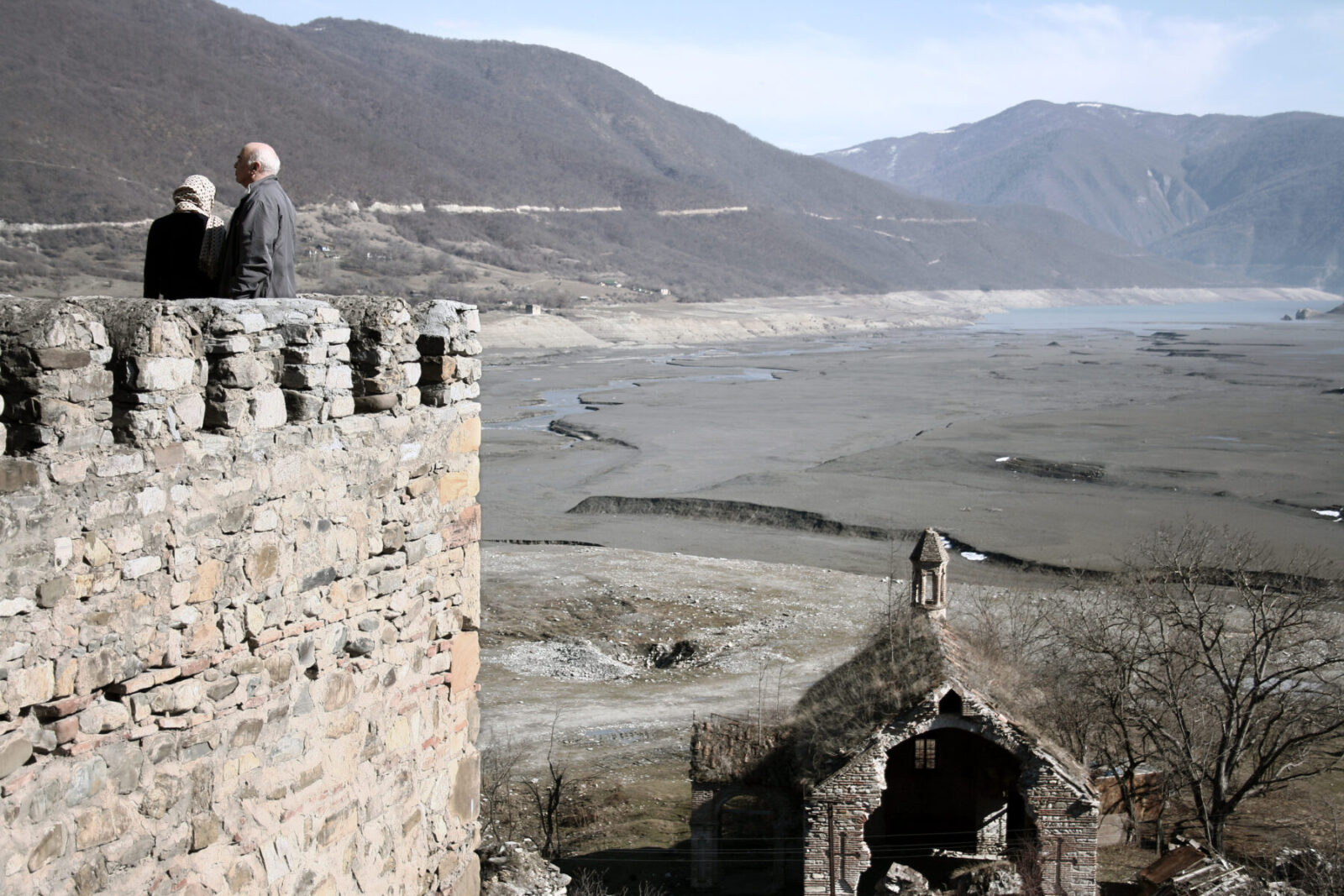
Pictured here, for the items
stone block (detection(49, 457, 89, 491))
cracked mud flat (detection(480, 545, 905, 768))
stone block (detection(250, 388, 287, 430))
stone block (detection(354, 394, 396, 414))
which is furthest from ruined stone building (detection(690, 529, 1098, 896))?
stone block (detection(49, 457, 89, 491))

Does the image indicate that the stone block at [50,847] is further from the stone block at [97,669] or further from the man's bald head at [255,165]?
the man's bald head at [255,165]

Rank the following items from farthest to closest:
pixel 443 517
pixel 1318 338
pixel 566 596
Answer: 1. pixel 1318 338
2. pixel 566 596
3. pixel 443 517

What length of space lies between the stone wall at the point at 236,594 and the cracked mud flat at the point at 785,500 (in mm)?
15562

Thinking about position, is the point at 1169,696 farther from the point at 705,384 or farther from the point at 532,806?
the point at 705,384

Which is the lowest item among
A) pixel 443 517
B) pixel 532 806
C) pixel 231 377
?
pixel 532 806

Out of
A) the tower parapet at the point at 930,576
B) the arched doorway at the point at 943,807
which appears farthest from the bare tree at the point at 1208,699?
the arched doorway at the point at 943,807

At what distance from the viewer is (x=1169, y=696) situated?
1706 centimetres

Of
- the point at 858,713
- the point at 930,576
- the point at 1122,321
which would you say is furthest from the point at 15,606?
the point at 1122,321

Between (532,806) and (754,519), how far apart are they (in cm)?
1957

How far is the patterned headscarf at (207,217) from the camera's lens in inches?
187

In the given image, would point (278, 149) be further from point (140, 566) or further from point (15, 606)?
point (15, 606)

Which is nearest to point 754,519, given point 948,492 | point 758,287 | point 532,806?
point 948,492

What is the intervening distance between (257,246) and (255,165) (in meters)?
0.42

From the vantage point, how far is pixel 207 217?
4.82m
